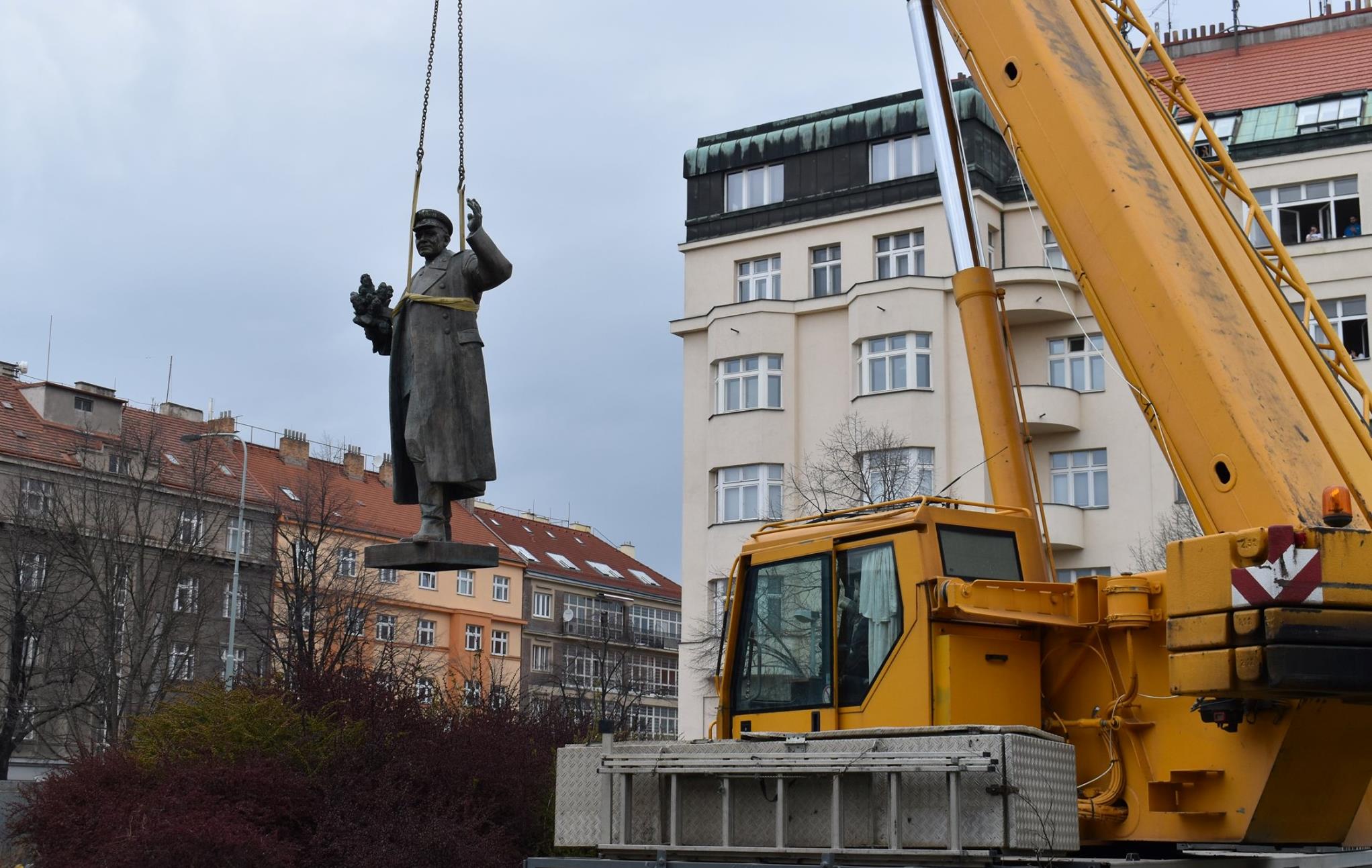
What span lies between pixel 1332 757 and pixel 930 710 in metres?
2.18

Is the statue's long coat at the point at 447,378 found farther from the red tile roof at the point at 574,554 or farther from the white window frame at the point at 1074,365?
the red tile roof at the point at 574,554

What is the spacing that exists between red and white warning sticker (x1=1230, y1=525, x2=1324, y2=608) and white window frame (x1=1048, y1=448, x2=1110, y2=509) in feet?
102

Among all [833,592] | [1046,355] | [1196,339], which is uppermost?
[1046,355]

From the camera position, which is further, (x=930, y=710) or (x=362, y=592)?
(x=362, y=592)

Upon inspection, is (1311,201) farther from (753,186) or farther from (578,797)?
(578,797)

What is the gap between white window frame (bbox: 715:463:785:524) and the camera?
40844 mm

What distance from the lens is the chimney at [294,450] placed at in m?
74.1

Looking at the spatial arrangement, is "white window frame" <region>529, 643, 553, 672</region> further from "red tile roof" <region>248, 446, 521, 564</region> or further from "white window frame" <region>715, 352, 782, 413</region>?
"white window frame" <region>715, 352, 782, 413</region>

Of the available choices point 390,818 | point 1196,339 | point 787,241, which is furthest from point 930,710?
point 787,241

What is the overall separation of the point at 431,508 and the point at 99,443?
51.5 metres

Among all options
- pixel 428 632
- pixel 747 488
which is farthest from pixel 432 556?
pixel 428 632

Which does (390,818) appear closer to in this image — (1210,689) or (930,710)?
(930,710)

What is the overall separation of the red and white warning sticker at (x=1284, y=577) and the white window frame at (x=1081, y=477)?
3108 centimetres

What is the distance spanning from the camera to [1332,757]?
28.6 ft
